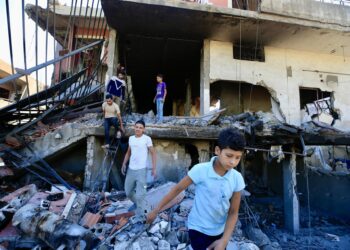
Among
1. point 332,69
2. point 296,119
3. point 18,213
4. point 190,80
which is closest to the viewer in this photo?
point 18,213

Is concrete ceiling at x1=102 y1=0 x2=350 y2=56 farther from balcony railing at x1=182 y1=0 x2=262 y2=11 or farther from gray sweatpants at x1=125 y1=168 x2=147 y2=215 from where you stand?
gray sweatpants at x1=125 y1=168 x2=147 y2=215

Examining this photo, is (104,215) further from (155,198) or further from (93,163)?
(93,163)

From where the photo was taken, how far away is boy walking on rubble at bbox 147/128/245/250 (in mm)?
1915

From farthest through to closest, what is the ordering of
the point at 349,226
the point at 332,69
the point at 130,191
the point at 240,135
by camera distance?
the point at 332,69 → the point at 349,226 → the point at 130,191 → the point at 240,135

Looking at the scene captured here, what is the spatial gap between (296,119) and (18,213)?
391 inches

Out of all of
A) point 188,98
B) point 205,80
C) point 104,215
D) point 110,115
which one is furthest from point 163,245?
point 188,98

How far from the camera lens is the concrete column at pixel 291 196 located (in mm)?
8438

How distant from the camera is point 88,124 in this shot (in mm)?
7250

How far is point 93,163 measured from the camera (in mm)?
7180

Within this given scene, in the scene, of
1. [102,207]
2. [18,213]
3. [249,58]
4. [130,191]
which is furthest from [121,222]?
[249,58]

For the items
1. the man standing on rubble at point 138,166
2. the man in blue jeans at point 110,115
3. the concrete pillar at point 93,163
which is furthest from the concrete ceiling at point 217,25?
the man standing on rubble at point 138,166

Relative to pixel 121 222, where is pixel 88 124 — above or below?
above

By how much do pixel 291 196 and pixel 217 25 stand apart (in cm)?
642

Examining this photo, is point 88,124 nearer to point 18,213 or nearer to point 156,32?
point 18,213
